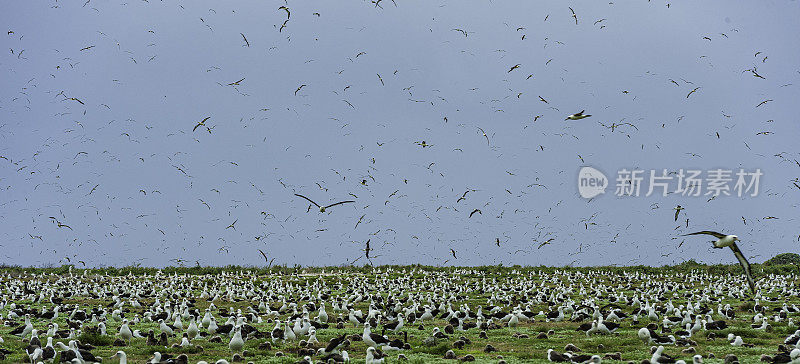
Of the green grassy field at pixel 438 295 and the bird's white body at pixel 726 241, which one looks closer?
the bird's white body at pixel 726 241

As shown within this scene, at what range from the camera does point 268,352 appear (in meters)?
20.9

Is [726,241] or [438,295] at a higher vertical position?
[726,241]

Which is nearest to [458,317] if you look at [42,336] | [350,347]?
[350,347]

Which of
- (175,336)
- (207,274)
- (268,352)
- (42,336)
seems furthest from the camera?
(207,274)

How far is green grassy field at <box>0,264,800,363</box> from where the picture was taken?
20.9m

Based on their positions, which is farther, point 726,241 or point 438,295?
point 438,295

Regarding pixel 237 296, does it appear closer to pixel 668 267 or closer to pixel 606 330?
pixel 606 330

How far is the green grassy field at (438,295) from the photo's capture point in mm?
20859

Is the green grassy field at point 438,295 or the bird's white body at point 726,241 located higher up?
the bird's white body at point 726,241

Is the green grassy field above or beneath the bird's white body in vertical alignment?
beneath

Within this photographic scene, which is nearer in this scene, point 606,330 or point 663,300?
point 606,330

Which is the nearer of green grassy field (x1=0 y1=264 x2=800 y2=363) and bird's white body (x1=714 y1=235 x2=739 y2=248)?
bird's white body (x1=714 y1=235 x2=739 y2=248)

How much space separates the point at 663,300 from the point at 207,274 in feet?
140

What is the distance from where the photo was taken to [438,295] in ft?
141
